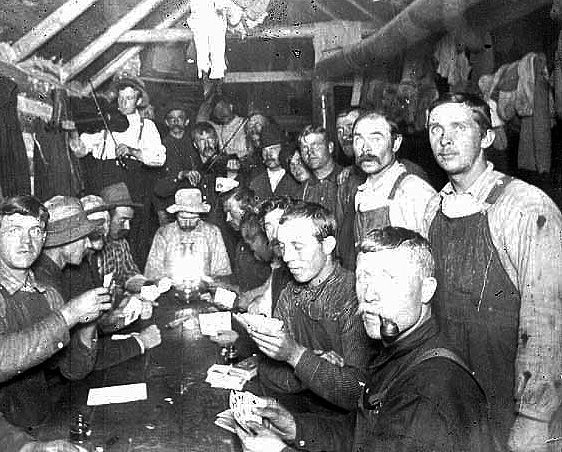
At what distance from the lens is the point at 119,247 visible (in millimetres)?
2951

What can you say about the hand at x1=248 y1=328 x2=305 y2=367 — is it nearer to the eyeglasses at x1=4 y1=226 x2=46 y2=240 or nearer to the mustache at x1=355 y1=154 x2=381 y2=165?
the mustache at x1=355 y1=154 x2=381 y2=165

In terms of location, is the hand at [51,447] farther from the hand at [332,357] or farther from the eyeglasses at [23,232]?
the hand at [332,357]

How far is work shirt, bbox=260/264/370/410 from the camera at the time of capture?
5.97ft

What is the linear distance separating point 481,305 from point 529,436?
0.37 metres


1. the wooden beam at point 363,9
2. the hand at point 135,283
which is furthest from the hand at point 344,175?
the hand at point 135,283

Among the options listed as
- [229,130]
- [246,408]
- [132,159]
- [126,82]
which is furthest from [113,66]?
[246,408]

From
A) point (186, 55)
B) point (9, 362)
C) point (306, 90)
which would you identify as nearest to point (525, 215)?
point (306, 90)

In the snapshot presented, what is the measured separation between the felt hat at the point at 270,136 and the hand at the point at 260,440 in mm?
1272

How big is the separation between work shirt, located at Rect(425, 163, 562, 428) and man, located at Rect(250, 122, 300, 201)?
1000mm

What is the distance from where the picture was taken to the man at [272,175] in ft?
8.22

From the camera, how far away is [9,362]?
1.92 m

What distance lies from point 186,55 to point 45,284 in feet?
3.35

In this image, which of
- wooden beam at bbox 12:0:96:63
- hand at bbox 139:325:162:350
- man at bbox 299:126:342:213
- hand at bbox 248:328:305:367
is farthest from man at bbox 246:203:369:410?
wooden beam at bbox 12:0:96:63

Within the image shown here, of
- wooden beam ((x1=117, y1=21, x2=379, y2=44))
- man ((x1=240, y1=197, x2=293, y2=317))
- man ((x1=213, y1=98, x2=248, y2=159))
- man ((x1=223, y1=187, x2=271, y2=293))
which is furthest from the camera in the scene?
man ((x1=223, y1=187, x2=271, y2=293))
